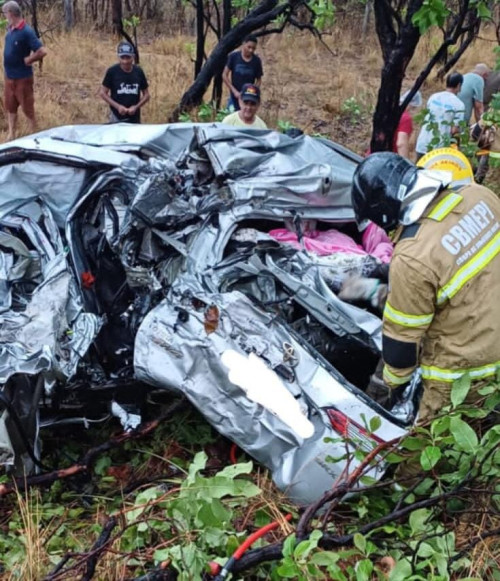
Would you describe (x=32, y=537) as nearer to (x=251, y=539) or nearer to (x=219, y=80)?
(x=251, y=539)

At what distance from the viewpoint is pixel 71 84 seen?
11.3 metres

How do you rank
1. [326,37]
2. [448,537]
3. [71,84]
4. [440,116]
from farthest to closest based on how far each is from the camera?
[326,37], [71,84], [440,116], [448,537]

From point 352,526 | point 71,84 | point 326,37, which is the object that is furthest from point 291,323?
point 326,37

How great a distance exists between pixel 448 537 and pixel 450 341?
2.52ft

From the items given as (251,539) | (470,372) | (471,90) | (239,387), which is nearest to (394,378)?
(470,372)

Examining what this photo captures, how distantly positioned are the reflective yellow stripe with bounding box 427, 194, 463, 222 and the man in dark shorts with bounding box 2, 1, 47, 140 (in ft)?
21.1

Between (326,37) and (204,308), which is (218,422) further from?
(326,37)

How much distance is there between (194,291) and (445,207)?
3.86 ft

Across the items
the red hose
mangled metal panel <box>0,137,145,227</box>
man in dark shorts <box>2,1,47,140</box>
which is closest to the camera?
the red hose

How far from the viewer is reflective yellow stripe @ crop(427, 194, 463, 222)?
2654mm

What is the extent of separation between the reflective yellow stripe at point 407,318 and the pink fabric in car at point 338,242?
3.50 feet

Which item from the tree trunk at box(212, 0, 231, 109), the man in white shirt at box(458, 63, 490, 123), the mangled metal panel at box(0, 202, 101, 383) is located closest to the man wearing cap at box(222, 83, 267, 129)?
the tree trunk at box(212, 0, 231, 109)

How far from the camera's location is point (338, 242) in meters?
3.97

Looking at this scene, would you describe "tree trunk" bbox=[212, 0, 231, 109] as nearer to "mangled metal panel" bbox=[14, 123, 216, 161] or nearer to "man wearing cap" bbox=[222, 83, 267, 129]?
"man wearing cap" bbox=[222, 83, 267, 129]
